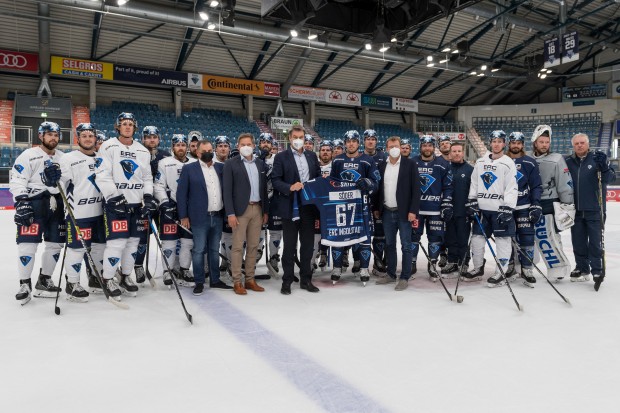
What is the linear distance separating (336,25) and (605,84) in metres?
29.1

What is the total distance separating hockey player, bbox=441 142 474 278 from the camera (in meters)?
5.44

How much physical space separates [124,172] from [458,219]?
13.4 ft

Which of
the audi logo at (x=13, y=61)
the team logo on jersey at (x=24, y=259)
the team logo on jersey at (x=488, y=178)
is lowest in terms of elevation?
the team logo on jersey at (x=24, y=259)

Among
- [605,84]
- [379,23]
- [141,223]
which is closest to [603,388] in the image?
[141,223]

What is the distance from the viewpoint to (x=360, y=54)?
19078 mm

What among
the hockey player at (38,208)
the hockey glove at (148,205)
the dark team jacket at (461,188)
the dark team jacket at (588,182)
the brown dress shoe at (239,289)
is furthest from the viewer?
the dark team jacket at (461,188)

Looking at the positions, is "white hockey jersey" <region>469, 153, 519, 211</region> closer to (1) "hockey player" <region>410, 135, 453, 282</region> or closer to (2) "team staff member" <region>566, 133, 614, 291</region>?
(1) "hockey player" <region>410, 135, 453, 282</region>

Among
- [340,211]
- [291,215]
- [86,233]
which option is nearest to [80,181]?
[86,233]

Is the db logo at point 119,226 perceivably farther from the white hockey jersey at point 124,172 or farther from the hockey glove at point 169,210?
the hockey glove at point 169,210

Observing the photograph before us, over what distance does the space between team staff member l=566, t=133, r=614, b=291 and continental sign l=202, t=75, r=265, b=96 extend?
17914 millimetres

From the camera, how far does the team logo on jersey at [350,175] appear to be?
16.4 ft

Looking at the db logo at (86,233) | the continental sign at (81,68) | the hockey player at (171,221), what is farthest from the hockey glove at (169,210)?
the continental sign at (81,68)

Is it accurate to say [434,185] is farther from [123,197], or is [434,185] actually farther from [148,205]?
[123,197]

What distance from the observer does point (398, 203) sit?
4.79 meters
